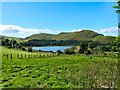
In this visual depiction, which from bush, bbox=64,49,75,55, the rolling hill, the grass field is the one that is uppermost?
the rolling hill

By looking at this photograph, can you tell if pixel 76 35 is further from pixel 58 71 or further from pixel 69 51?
pixel 58 71

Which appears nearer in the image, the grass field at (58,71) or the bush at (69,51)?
the grass field at (58,71)

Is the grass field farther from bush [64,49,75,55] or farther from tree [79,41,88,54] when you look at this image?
tree [79,41,88,54]

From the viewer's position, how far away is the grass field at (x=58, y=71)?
7.21m

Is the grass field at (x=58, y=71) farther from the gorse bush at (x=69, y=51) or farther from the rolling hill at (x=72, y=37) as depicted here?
the rolling hill at (x=72, y=37)

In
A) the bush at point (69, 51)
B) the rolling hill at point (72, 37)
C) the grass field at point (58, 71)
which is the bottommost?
the grass field at point (58, 71)

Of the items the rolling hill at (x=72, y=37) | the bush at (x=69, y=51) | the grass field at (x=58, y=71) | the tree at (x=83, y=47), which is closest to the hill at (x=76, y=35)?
the rolling hill at (x=72, y=37)

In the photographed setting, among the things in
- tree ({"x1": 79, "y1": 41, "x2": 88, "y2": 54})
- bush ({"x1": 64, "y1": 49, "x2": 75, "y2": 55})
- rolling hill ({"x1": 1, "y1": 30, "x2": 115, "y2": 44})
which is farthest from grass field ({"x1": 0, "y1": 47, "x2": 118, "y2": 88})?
rolling hill ({"x1": 1, "y1": 30, "x2": 115, "y2": 44})

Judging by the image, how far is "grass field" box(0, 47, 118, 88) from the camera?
721cm

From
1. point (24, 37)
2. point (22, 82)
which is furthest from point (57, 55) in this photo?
point (22, 82)

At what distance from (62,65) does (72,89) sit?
1.40 metres

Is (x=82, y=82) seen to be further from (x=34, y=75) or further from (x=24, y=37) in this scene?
(x=24, y=37)

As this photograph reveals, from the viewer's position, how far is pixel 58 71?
801 centimetres

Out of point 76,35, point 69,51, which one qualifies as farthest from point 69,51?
point 76,35
